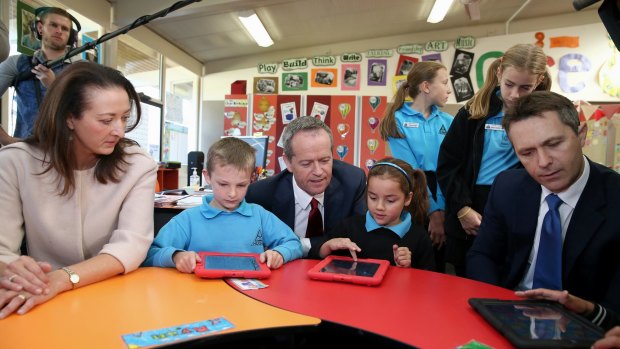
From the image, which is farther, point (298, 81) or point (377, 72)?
point (298, 81)

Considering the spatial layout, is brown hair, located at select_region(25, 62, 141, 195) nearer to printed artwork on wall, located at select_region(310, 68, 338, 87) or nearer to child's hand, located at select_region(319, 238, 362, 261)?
child's hand, located at select_region(319, 238, 362, 261)

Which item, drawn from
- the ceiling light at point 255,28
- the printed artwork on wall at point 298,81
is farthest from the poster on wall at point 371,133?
the ceiling light at point 255,28

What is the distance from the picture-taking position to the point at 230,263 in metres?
1.30

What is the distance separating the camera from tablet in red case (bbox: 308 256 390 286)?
1.21 metres

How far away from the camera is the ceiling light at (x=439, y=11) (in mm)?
5455

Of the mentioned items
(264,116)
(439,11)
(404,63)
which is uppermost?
(439,11)

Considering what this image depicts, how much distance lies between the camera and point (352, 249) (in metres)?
1.50

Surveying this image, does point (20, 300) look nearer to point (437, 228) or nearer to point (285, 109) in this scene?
point (437, 228)

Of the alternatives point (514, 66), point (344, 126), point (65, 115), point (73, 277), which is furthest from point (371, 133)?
point (73, 277)

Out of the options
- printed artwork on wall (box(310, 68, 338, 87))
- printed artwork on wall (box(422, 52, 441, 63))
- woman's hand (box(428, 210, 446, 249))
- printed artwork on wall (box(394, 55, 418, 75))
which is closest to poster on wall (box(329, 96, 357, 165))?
printed artwork on wall (box(310, 68, 338, 87))

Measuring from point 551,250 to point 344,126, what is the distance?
4969 millimetres

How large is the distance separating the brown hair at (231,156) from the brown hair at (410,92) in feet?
3.50

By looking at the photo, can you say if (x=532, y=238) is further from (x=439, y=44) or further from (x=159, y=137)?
(x=439, y=44)

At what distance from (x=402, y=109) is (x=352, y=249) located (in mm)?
1353
